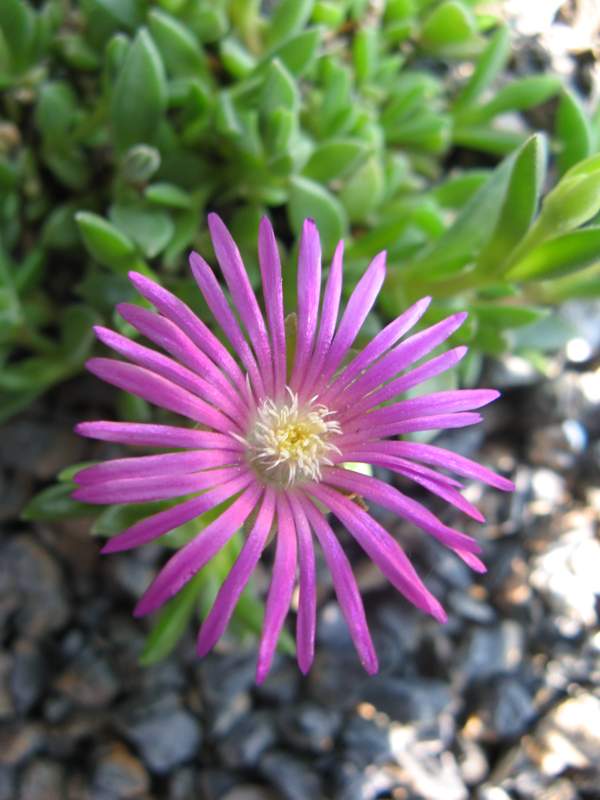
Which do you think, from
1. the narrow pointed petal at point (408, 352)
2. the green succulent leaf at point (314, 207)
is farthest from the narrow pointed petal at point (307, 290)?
the green succulent leaf at point (314, 207)

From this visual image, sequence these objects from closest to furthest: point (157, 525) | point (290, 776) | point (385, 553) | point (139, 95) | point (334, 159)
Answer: point (157, 525) < point (385, 553) < point (139, 95) < point (334, 159) < point (290, 776)

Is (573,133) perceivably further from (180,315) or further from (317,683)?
(317,683)

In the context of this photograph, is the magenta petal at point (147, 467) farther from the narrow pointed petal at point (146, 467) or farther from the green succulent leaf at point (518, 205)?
the green succulent leaf at point (518, 205)

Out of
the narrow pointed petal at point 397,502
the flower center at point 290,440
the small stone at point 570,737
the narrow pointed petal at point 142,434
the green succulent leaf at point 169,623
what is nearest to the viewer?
the narrow pointed petal at point 142,434

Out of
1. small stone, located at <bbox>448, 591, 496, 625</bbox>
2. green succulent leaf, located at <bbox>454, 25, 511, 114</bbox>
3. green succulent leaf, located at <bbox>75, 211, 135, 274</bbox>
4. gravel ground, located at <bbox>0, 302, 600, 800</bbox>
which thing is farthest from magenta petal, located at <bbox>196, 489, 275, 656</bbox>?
green succulent leaf, located at <bbox>454, 25, 511, 114</bbox>

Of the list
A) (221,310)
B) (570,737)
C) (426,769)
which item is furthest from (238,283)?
(570,737)

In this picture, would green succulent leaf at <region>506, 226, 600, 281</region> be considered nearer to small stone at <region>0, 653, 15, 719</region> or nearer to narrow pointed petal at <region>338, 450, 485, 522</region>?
narrow pointed petal at <region>338, 450, 485, 522</region>
